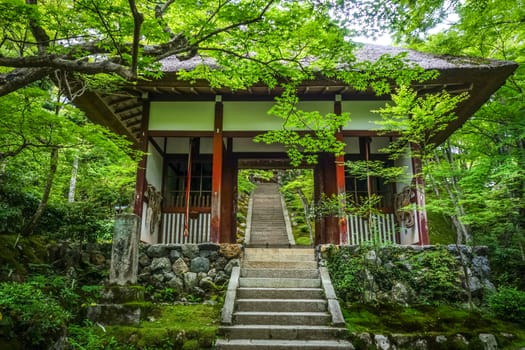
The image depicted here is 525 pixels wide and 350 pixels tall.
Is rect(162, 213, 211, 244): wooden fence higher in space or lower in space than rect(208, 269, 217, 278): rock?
higher

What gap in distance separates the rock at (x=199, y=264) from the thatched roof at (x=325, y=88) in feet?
12.5

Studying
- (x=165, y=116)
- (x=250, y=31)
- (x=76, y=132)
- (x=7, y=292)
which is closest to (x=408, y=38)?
(x=250, y=31)

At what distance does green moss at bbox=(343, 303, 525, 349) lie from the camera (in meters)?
5.49

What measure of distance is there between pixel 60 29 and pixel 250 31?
2.60 metres

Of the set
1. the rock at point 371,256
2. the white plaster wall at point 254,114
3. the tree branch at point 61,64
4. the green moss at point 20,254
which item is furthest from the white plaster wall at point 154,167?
the rock at point 371,256

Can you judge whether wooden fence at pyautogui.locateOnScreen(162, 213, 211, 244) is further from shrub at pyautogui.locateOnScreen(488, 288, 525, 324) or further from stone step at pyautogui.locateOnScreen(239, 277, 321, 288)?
shrub at pyautogui.locateOnScreen(488, 288, 525, 324)

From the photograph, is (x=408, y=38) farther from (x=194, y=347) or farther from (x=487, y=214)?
(x=194, y=347)

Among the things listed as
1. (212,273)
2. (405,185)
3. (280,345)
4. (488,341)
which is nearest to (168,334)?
(280,345)

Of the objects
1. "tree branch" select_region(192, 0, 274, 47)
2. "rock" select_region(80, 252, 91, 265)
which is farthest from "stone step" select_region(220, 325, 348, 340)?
"tree branch" select_region(192, 0, 274, 47)

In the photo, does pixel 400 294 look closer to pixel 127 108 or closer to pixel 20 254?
pixel 20 254

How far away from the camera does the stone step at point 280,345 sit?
203 inches

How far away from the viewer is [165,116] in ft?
30.7

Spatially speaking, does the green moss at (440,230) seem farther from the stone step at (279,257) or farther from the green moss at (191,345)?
the green moss at (191,345)

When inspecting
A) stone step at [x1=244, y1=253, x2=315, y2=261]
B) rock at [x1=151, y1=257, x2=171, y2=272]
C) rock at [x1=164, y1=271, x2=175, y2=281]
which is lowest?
rock at [x1=164, y1=271, x2=175, y2=281]
